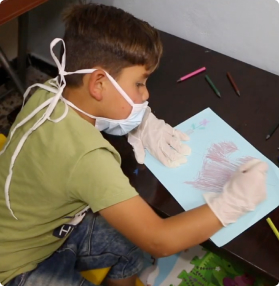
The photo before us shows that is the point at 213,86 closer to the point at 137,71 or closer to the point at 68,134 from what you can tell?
the point at 137,71

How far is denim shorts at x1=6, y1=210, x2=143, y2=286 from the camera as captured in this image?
915 mm

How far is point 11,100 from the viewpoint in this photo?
1819mm

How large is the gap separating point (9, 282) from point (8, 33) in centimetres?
119

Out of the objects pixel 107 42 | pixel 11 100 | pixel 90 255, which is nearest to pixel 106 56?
pixel 107 42

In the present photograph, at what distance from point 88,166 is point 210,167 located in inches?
11.1

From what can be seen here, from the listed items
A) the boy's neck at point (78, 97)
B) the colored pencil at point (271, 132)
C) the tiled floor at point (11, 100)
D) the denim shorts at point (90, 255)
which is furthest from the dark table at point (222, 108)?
the tiled floor at point (11, 100)

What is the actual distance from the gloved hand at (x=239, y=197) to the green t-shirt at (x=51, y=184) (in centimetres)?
16

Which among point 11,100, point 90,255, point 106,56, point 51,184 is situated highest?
point 106,56

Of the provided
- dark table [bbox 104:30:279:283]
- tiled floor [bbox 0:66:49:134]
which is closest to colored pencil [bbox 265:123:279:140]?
dark table [bbox 104:30:279:283]

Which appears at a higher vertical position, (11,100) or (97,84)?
(97,84)

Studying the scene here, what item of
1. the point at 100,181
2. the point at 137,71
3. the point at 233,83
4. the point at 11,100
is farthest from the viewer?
the point at 11,100

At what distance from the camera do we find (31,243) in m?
0.87

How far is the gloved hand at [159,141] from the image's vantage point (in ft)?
2.81

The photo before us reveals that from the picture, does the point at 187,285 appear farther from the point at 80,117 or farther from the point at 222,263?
the point at 80,117
